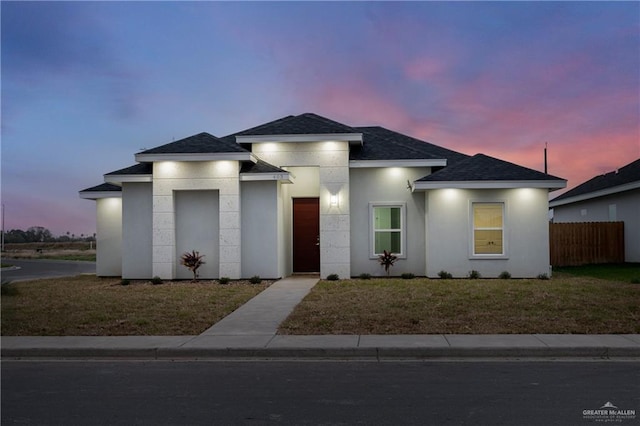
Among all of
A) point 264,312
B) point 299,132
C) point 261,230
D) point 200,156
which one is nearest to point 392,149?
point 299,132

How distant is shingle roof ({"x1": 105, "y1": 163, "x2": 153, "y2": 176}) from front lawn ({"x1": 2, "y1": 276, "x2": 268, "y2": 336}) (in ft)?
12.1

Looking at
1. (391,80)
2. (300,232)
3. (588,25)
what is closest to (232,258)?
(300,232)

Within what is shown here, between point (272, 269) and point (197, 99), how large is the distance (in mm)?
12517

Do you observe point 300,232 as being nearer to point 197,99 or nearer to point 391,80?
point 391,80

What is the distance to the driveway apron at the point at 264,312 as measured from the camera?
10.4 metres

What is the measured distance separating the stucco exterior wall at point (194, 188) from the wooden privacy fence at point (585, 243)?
14659 millimetres

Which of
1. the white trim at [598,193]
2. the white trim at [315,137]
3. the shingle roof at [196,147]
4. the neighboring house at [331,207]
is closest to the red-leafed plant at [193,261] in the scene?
the neighboring house at [331,207]

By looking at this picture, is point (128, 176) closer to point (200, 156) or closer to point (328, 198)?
point (200, 156)

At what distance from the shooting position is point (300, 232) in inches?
822

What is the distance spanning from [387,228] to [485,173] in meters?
3.75

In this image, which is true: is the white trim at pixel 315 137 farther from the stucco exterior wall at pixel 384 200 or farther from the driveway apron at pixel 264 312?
the driveway apron at pixel 264 312

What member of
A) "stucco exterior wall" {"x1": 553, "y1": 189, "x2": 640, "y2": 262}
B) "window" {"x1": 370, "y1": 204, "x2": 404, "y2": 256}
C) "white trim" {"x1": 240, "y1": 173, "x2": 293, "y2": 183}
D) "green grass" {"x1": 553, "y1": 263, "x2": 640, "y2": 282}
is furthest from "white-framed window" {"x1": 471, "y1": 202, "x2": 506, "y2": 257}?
"stucco exterior wall" {"x1": 553, "y1": 189, "x2": 640, "y2": 262}

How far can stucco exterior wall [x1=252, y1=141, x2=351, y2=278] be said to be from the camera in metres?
18.9

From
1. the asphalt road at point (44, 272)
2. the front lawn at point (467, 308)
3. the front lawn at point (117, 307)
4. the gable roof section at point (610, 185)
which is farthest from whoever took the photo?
the gable roof section at point (610, 185)
